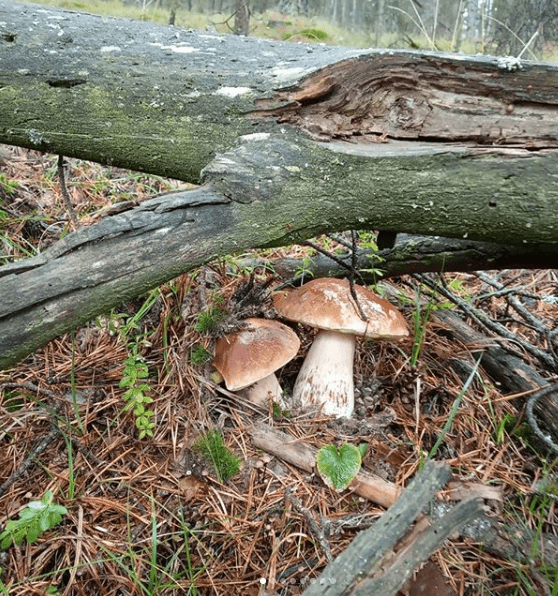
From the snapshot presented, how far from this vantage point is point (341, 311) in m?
2.21

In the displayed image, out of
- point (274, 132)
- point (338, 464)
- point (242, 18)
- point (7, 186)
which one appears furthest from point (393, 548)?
point (242, 18)

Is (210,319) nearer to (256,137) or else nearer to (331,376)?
(331,376)

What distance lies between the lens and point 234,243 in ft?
5.36

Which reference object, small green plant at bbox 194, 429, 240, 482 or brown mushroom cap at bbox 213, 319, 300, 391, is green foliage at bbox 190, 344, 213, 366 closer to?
brown mushroom cap at bbox 213, 319, 300, 391

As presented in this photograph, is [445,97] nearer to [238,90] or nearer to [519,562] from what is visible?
[238,90]

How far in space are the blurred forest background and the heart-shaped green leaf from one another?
2182 millimetres

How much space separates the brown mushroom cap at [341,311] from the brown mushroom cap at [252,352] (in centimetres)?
11

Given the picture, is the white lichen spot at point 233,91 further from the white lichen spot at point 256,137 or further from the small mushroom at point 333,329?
the small mushroom at point 333,329

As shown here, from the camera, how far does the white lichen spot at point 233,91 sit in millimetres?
1844

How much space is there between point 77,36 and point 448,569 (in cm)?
236

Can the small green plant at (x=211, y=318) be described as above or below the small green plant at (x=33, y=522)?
above

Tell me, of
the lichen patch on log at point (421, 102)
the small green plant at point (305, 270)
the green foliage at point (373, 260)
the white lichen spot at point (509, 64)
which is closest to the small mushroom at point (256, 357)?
the small green plant at point (305, 270)

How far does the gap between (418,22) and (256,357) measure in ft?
23.0

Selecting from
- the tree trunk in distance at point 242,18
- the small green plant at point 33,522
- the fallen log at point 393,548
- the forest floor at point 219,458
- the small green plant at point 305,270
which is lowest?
the forest floor at point 219,458
